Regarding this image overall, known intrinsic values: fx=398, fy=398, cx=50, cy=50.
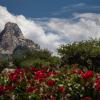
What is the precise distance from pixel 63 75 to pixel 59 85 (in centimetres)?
151

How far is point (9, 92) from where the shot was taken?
42.2ft

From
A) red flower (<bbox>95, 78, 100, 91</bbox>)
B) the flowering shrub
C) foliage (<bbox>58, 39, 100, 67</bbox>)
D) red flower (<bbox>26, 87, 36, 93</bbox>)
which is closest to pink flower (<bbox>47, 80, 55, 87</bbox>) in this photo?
the flowering shrub

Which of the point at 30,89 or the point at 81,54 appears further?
the point at 81,54

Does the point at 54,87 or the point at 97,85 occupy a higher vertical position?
the point at 97,85

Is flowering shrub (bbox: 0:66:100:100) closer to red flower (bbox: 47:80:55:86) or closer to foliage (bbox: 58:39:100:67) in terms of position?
red flower (bbox: 47:80:55:86)

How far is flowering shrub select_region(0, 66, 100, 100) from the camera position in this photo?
11.6 m

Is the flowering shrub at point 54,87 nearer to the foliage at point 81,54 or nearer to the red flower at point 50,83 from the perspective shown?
the red flower at point 50,83

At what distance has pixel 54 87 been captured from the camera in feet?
40.1

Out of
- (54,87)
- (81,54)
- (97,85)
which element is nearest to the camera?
(97,85)

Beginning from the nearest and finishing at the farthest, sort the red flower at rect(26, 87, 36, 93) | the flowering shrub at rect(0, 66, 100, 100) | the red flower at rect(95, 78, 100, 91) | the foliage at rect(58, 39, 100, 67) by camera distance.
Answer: the red flower at rect(95, 78, 100, 91) → the flowering shrub at rect(0, 66, 100, 100) → the red flower at rect(26, 87, 36, 93) → the foliage at rect(58, 39, 100, 67)

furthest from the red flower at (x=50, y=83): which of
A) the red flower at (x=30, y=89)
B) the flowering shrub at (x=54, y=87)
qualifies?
the red flower at (x=30, y=89)

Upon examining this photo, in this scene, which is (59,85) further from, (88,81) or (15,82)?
(15,82)

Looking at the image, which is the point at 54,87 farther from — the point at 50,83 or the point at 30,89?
the point at 30,89

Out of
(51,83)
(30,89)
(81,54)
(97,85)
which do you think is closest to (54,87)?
(51,83)
